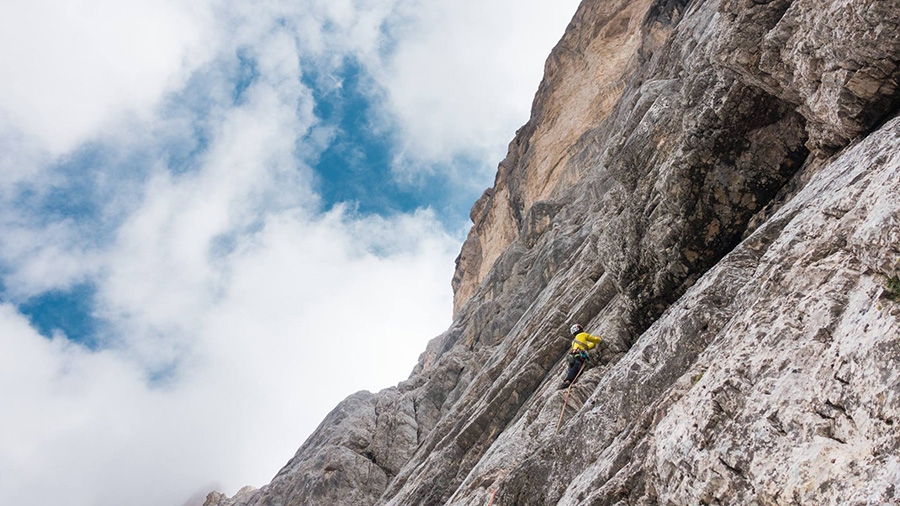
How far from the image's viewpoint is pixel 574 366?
637 inches

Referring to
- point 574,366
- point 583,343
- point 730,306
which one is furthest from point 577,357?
point 730,306

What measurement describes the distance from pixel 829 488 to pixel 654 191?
10.7 meters

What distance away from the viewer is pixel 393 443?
38.0 meters

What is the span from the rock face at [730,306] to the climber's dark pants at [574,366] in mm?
457

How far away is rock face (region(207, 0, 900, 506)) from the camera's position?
20.8 feet

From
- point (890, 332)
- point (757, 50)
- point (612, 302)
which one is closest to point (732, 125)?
point (757, 50)

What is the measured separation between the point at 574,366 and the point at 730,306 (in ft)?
21.1

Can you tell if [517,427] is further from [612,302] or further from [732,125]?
[732,125]

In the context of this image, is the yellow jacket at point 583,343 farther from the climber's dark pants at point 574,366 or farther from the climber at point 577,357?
the climber's dark pants at point 574,366

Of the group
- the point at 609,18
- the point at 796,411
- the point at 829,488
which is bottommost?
the point at 829,488

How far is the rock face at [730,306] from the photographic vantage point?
635cm

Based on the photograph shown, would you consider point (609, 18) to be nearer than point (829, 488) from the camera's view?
No

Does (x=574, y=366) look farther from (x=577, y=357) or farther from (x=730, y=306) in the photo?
(x=730, y=306)

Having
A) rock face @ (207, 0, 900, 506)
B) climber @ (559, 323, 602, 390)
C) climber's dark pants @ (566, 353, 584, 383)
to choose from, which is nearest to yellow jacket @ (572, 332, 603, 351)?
climber @ (559, 323, 602, 390)
